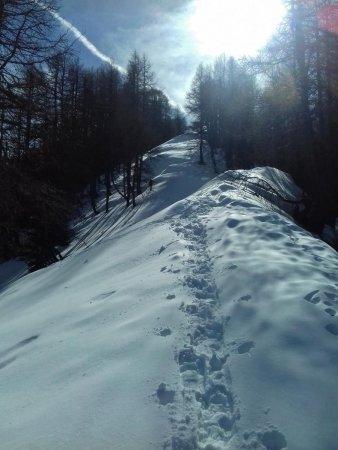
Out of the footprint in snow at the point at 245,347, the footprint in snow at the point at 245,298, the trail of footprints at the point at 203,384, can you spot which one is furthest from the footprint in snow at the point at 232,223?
the footprint in snow at the point at 245,347

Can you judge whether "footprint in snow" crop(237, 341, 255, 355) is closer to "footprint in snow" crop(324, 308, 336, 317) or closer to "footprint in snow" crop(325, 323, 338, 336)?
"footprint in snow" crop(325, 323, 338, 336)

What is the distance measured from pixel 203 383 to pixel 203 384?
0.05 ft

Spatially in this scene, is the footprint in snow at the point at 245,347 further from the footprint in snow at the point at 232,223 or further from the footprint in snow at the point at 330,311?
the footprint in snow at the point at 232,223

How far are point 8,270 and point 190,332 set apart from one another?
1862 centimetres

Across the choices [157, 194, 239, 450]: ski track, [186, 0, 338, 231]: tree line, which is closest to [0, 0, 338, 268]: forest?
[186, 0, 338, 231]: tree line

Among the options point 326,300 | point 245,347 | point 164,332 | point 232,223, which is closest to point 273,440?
point 245,347

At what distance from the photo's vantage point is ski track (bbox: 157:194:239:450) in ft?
9.96

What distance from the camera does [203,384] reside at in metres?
3.69

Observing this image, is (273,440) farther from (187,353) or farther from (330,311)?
(330,311)

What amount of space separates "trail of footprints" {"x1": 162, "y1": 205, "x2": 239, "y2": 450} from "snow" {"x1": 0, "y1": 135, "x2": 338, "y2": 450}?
0.01 m

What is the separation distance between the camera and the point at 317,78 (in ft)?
45.9

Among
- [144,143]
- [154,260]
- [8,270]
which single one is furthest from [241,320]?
[144,143]

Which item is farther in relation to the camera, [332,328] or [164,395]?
[332,328]

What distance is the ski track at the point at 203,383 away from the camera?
3037 millimetres
